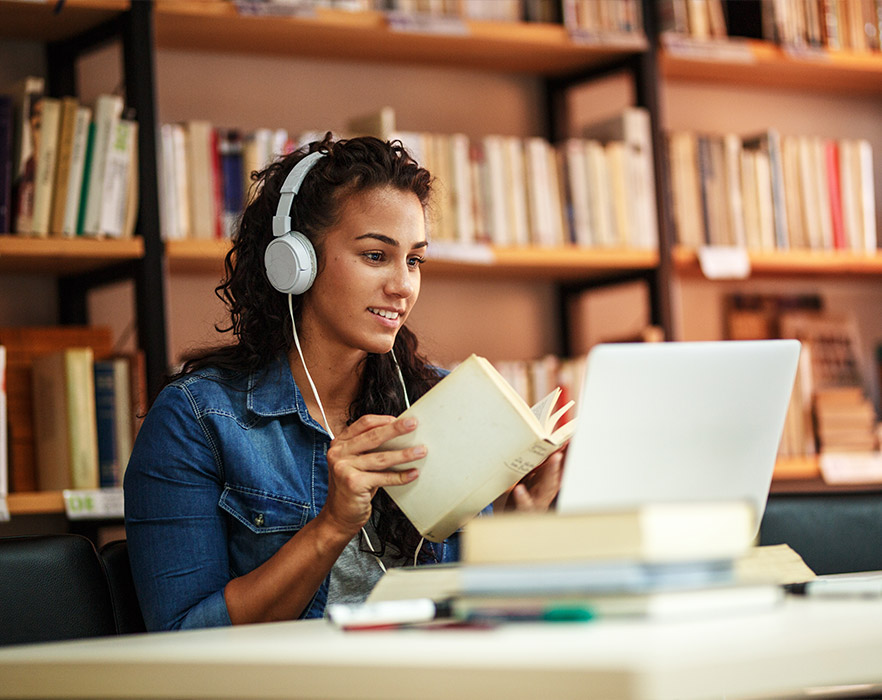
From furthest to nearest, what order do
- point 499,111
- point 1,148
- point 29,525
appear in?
1. point 499,111
2. point 29,525
3. point 1,148

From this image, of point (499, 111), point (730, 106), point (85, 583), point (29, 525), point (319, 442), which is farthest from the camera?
point (730, 106)

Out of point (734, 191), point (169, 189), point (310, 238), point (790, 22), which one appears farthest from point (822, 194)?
point (310, 238)

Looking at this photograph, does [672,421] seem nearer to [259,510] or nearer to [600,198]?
[259,510]

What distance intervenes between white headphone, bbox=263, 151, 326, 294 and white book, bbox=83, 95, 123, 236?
0.70 metres

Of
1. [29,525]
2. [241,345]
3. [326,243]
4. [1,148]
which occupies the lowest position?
[29,525]

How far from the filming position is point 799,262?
2697 millimetres

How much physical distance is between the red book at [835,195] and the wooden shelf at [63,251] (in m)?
1.71

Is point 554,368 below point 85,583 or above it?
above

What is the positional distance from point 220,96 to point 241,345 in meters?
1.14

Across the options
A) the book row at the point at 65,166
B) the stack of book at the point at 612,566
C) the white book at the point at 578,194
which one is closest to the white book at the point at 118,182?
the book row at the point at 65,166

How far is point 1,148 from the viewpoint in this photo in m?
2.01

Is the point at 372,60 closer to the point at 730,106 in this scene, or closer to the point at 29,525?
the point at 730,106

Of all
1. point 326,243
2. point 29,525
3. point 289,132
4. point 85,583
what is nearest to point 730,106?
point 289,132

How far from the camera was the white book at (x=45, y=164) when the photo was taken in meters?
2.03
